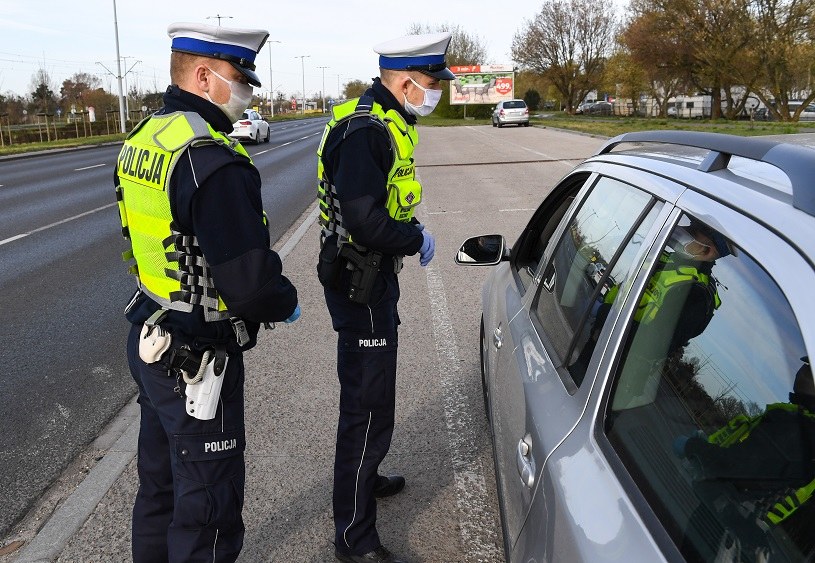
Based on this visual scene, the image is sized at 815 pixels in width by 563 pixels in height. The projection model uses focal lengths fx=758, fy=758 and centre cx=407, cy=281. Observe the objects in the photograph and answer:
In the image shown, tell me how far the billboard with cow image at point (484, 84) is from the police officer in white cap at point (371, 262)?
204ft

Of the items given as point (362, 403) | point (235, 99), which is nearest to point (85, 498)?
point (362, 403)

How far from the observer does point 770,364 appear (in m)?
1.28

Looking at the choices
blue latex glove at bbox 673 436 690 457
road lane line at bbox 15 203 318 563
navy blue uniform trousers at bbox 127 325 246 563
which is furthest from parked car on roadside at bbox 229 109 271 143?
blue latex glove at bbox 673 436 690 457

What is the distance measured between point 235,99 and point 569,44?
70462mm

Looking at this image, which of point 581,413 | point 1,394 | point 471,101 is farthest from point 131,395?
point 471,101

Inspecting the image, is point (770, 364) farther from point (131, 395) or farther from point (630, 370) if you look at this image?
point (131, 395)

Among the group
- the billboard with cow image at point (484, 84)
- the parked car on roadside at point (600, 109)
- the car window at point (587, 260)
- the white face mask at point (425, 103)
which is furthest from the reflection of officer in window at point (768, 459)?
the parked car on roadside at point (600, 109)

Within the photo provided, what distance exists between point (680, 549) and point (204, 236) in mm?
1409

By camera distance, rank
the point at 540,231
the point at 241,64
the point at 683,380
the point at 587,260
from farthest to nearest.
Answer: the point at 540,231 < the point at 587,260 < the point at 241,64 < the point at 683,380

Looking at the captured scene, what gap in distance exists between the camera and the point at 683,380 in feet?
5.05

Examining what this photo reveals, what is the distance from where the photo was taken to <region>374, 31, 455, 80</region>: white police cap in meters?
2.90

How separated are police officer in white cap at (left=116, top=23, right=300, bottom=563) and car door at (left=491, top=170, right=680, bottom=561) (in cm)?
78

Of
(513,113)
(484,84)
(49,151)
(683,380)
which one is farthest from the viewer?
(484,84)

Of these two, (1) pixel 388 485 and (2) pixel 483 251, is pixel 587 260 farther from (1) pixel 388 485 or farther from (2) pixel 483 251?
(1) pixel 388 485
